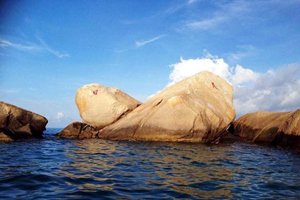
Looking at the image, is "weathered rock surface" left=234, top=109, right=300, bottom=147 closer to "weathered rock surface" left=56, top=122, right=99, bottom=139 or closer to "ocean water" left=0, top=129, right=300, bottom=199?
"ocean water" left=0, top=129, right=300, bottom=199

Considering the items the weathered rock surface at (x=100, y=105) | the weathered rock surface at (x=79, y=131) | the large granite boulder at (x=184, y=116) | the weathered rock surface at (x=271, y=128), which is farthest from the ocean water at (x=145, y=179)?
the weathered rock surface at (x=79, y=131)

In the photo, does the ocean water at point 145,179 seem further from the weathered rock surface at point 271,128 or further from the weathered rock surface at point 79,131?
the weathered rock surface at point 79,131

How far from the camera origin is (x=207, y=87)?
19812mm

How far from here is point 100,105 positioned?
21.1 metres

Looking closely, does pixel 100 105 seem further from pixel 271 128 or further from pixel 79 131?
pixel 271 128

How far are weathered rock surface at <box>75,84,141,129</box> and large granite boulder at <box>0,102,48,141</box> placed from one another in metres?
3.86

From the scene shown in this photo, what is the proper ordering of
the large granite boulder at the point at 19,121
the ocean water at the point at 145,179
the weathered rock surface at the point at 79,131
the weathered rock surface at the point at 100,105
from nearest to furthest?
1. the ocean water at the point at 145,179
2. the large granite boulder at the point at 19,121
3. the weathered rock surface at the point at 100,105
4. the weathered rock surface at the point at 79,131

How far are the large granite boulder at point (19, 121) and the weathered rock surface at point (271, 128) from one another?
1719cm

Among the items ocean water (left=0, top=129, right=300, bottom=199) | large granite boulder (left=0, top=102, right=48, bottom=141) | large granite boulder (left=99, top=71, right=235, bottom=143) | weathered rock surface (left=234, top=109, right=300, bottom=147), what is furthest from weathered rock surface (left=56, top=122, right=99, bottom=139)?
weathered rock surface (left=234, top=109, right=300, bottom=147)

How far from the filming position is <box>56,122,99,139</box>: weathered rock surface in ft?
69.3

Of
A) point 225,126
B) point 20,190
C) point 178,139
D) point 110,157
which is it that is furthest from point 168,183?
point 225,126

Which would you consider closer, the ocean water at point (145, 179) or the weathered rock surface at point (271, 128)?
the ocean water at point (145, 179)

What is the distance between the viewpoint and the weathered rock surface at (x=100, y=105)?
20984 millimetres

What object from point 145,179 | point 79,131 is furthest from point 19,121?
point 145,179
